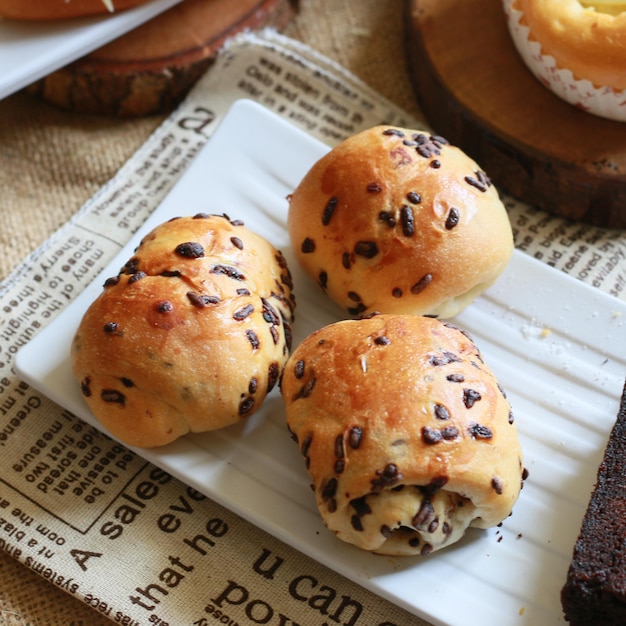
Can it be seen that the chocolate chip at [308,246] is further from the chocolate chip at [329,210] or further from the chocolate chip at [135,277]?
the chocolate chip at [135,277]

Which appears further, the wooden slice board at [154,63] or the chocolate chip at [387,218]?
the wooden slice board at [154,63]

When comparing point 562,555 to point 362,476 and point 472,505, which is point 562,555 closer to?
point 472,505

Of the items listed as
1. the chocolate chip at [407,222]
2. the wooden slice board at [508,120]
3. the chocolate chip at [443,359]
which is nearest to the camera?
the chocolate chip at [443,359]

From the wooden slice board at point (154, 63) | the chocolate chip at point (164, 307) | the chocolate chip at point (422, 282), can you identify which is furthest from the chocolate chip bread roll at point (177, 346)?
the wooden slice board at point (154, 63)

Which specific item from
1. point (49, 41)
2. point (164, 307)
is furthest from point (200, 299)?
point (49, 41)

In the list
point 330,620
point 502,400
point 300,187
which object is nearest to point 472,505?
point 502,400
